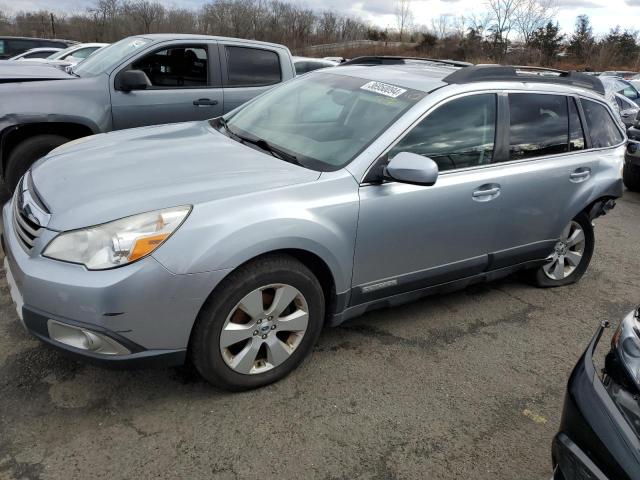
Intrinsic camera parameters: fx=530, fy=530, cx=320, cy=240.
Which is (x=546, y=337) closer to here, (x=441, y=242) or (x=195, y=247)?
(x=441, y=242)

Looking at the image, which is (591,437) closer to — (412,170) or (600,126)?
(412,170)

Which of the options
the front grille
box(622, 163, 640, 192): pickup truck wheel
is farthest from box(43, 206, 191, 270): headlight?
box(622, 163, 640, 192): pickup truck wheel

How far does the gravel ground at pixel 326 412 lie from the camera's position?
2.33 metres

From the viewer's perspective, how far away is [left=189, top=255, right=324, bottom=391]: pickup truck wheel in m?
2.49

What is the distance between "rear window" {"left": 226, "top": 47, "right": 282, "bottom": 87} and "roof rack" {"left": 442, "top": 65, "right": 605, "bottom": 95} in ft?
10.2

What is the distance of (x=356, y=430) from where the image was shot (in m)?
2.58

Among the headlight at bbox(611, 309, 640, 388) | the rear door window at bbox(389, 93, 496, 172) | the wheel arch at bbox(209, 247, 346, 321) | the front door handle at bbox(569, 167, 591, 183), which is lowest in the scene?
the wheel arch at bbox(209, 247, 346, 321)

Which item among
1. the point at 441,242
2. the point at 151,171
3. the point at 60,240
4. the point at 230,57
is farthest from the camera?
the point at 230,57

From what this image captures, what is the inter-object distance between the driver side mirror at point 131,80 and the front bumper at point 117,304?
10.5ft

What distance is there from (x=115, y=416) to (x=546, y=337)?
9.15 ft

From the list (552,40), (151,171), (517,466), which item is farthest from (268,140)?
(552,40)

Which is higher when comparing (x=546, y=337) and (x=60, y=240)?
(x=60, y=240)

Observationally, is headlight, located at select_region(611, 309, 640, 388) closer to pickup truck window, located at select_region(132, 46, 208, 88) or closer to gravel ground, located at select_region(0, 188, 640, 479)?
gravel ground, located at select_region(0, 188, 640, 479)

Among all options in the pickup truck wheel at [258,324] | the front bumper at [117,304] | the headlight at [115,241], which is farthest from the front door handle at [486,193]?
the headlight at [115,241]
